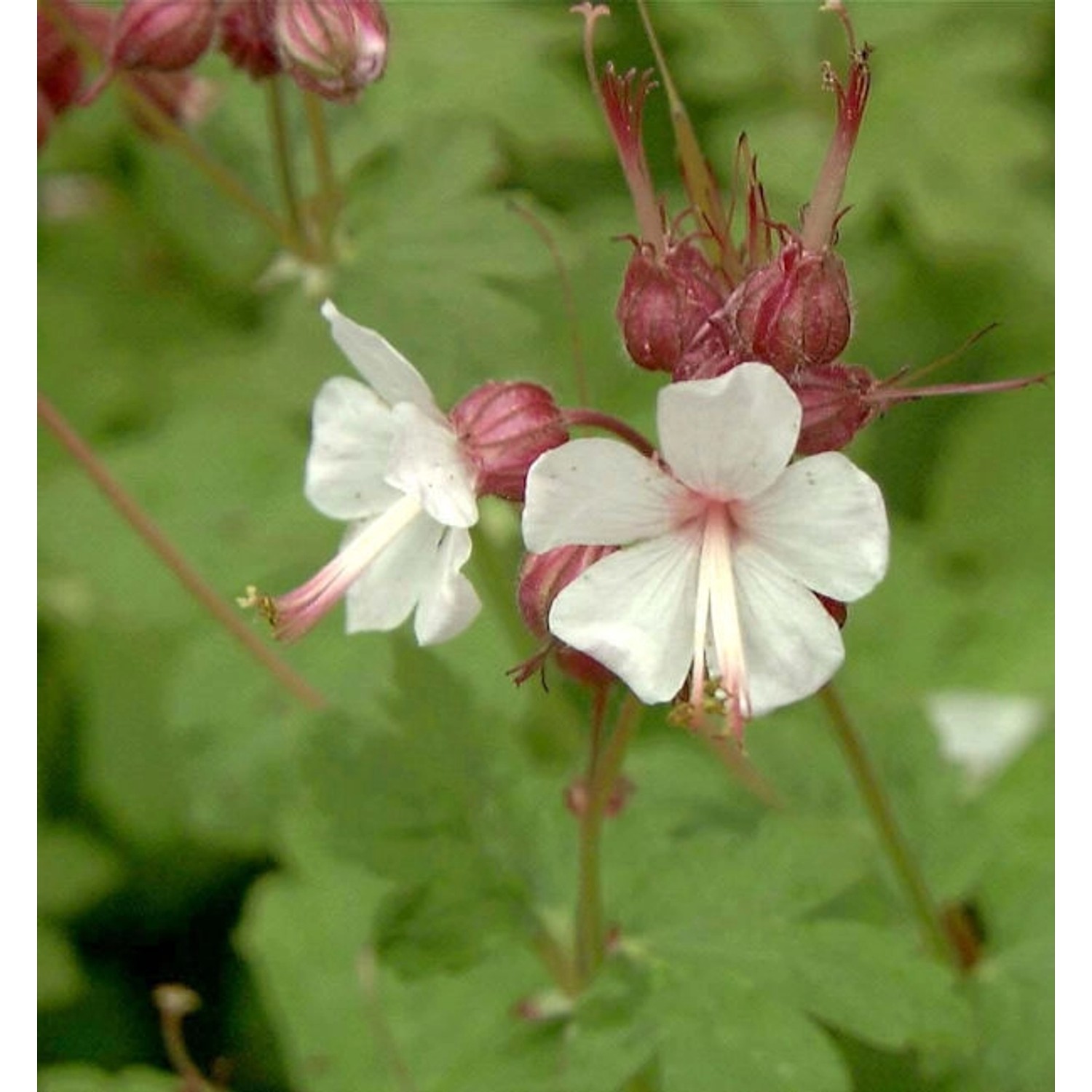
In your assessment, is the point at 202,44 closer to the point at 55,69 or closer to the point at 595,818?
the point at 55,69

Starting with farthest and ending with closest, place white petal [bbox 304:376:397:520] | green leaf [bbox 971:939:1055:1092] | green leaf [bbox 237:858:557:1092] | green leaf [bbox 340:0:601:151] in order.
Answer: green leaf [bbox 340:0:601:151] < green leaf [bbox 971:939:1055:1092] < green leaf [bbox 237:858:557:1092] < white petal [bbox 304:376:397:520]

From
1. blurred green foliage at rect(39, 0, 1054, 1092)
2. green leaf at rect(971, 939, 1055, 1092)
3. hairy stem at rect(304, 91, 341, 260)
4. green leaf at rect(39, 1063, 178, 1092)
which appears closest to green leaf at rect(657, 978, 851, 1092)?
blurred green foliage at rect(39, 0, 1054, 1092)

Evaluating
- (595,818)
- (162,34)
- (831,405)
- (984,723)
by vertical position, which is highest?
(162,34)

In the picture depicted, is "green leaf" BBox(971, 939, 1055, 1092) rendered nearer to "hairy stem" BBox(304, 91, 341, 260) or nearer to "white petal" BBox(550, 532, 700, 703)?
"white petal" BBox(550, 532, 700, 703)

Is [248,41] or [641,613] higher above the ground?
[248,41]

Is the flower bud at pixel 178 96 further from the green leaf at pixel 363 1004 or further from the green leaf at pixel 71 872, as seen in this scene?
the green leaf at pixel 71 872

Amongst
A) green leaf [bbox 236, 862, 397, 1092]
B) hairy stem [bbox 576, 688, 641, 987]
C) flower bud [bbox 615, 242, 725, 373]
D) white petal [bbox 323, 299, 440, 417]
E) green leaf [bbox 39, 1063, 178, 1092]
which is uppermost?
white petal [bbox 323, 299, 440, 417]

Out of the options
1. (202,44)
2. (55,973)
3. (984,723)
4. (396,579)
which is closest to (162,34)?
(202,44)
